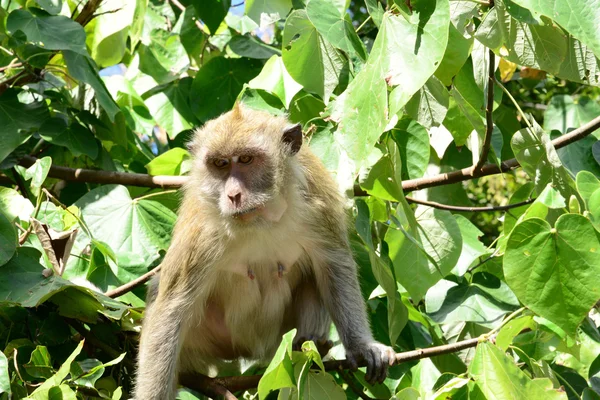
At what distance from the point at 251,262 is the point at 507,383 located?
157 cm

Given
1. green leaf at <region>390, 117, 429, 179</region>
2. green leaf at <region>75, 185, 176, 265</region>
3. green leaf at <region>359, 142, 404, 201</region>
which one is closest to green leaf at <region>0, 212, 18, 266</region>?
green leaf at <region>75, 185, 176, 265</region>

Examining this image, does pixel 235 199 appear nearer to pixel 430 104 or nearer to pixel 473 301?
pixel 430 104

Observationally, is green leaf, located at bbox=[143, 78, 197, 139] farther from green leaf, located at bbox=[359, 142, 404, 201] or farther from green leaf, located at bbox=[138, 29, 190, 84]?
green leaf, located at bbox=[359, 142, 404, 201]

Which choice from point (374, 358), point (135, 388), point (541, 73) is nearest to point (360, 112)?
point (374, 358)

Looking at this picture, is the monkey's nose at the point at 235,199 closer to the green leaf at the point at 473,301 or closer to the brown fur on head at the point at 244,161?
the brown fur on head at the point at 244,161

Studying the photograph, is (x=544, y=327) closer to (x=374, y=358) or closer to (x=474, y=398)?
(x=474, y=398)

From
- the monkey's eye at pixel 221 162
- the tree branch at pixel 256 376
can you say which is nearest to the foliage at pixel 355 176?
the tree branch at pixel 256 376

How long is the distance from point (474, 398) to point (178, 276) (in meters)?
1.58

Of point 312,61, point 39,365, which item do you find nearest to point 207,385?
point 39,365

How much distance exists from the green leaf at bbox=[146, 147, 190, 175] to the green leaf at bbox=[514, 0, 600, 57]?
258 centimetres

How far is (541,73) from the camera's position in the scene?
5535 millimetres

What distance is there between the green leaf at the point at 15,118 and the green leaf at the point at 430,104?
2.09 metres

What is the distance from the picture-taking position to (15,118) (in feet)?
14.7

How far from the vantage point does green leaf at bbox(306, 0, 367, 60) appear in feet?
10.6
